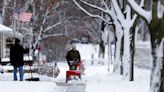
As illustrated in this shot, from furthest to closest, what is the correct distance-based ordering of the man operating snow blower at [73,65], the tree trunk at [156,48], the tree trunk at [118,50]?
1. the tree trunk at [118,50]
2. the man operating snow blower at [73,65]
3. the tree trunk at [156,48]

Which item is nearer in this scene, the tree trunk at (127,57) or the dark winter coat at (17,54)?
the dark winter coat at (17,54)

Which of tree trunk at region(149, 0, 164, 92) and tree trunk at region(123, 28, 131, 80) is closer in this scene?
tree trunk at region(149, 0, 164, 92)

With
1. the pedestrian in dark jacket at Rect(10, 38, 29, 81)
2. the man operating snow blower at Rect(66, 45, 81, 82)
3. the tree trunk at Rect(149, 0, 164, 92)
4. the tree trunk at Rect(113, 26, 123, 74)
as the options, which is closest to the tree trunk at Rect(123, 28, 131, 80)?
the man operating snow blower at Rect(66, 45, 81, 82)

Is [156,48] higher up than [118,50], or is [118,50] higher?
[156,48]

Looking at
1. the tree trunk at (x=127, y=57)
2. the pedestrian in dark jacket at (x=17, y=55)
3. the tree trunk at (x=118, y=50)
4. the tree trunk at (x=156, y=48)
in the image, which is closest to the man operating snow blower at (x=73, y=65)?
the tree trunk at (x=127, y=57)

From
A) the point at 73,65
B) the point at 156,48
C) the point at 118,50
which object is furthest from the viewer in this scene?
the point at 118,50

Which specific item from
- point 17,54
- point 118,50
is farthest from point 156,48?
point 118,50

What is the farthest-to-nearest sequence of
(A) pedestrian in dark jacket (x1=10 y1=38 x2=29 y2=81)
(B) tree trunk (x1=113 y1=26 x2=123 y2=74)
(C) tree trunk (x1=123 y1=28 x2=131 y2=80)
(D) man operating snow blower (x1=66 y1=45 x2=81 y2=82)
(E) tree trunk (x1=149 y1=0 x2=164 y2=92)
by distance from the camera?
(B) tree trunk (x1=113 y1=26 x2=123 y2=74)
(D) man operating snow blower (x1=66 y1=45 x2=81 y2=82)
(C) tree trunk (x1=123 y1=28 x2=131 y2=80)
(A) pedestrian in dark jacket (x1=10 y1=38 x2=29 y2=81)
(E) tree trunk (x1=149 y1=0 x2=164 y2=92)

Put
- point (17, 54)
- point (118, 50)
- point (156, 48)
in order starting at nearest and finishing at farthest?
point (156, 48), point (17, 54), point (118, 50)

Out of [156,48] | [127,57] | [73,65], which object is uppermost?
[156,48]

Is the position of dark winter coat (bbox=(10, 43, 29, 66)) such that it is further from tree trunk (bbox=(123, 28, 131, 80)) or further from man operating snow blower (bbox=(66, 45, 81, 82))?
tree trunk (bbox=(123, 28, 131, 80))

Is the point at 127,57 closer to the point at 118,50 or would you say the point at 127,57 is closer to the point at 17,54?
the point at 17,54

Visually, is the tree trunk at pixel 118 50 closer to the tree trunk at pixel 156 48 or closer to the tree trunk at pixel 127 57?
the tree trunk at pixel 127 57

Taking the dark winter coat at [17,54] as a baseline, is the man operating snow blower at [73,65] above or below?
below
